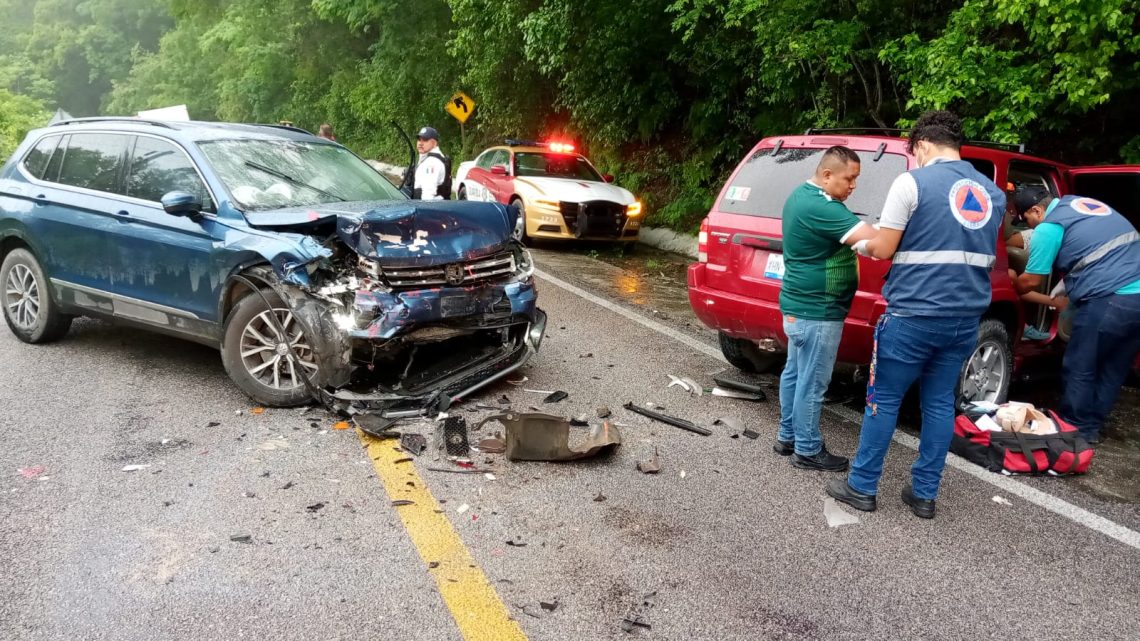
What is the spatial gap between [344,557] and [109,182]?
4.05 meters

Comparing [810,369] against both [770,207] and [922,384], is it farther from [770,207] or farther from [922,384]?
[770,207]

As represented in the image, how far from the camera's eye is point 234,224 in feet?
16.3

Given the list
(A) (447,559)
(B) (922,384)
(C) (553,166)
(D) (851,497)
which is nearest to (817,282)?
(B) (922,384)

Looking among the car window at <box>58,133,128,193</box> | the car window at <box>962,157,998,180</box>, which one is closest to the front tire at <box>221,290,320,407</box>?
the car window at <box>58,133,128,193</box>

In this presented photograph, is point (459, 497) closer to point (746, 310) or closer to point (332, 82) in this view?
point (746, 310)

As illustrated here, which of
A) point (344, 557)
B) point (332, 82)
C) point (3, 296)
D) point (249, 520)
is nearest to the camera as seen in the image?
point (344, 557)

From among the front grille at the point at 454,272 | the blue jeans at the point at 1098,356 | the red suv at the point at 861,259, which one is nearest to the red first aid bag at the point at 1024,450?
the blue jeans at the point at 1098,356

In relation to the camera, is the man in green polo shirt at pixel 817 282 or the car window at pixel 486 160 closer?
the man in green polo shirt at pixel 817 282

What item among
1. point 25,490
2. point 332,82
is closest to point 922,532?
point 25,490

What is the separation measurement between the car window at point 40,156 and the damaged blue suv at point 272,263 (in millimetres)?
19

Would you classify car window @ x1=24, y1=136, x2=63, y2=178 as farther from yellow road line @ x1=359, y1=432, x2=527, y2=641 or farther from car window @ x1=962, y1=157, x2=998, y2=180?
car window @ x1=962, y1=157, x2=998, y2=180

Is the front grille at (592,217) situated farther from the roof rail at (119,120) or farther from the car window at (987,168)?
the car window at (987,168)

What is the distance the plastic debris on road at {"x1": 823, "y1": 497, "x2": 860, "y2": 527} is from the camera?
12.3 feet

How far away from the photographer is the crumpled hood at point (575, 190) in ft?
40.8
